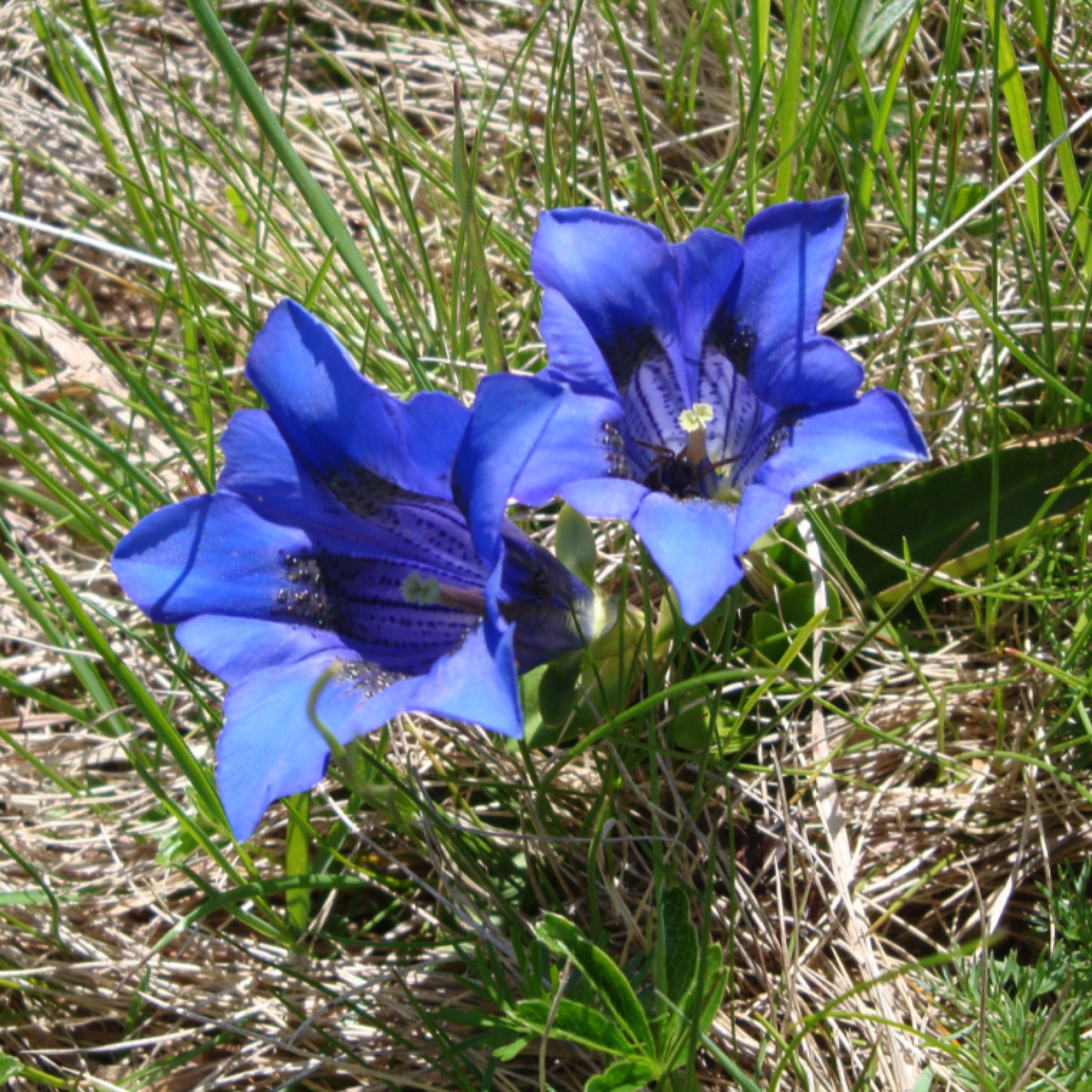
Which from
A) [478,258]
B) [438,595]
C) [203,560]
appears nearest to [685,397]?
[478,258]

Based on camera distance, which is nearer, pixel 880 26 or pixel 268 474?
pixel 268 474

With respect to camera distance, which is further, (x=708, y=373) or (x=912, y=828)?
(x=912, y=828)

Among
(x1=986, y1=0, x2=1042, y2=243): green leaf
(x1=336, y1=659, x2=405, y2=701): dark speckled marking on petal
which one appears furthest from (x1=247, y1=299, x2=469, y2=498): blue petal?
(x1=986, y1=0, x2=1042, y2=243): green leaf

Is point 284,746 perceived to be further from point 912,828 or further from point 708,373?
point 912,828

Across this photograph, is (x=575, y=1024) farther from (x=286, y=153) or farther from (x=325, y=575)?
(x=286, y=153)

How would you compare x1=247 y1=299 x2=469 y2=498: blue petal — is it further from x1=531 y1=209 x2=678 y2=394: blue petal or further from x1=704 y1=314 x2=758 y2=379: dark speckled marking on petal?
x1=704 y1=314 x2=758 y2=379: dark speckled marking on petal

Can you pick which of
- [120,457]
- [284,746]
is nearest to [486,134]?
[120,457]
